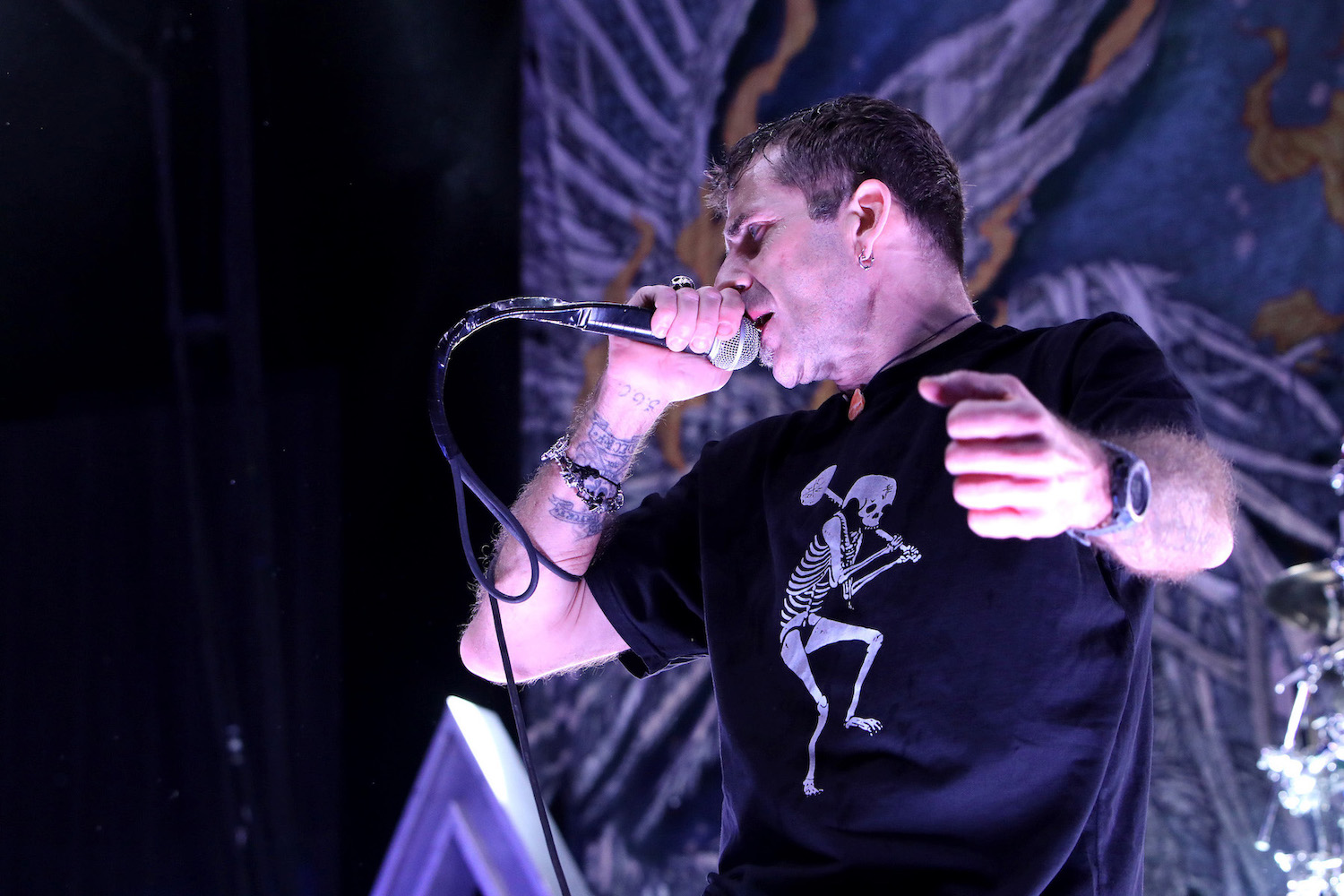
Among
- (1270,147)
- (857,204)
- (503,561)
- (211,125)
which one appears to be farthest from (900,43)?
(503,561)

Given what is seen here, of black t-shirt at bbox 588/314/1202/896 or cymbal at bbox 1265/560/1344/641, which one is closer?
black t-shirt at bbox 588/314/1202/896

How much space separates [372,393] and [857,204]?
1202 mm

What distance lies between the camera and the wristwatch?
0.76 m

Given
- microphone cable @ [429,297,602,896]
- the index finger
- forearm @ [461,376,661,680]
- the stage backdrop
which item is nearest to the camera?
the index finger

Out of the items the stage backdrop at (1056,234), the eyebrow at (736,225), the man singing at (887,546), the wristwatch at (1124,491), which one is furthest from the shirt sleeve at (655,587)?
the stage backdrop at (1056,234)

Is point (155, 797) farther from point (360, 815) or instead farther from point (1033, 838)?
point (1033, 838)

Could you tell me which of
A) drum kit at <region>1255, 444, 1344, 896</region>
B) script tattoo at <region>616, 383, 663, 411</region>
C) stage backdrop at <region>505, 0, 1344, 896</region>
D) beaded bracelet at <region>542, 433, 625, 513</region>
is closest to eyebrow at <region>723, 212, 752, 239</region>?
script tattoo at <region>616, 383, 663, 411</region>

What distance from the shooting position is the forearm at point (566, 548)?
4.40ft

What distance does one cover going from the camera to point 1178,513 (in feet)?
2.72

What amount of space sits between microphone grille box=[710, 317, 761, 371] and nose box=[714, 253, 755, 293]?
6 cm

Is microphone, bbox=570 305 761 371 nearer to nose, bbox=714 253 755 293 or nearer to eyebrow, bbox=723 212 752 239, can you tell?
nose, bbox=714 253 755 293

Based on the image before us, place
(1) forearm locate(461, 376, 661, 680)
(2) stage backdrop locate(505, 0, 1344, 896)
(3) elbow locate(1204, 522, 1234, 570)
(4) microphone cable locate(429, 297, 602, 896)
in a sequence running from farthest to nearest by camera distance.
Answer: (2) stage backdrop locate(505, 0, 1344, 896) < (1) forearm locate(461, 376, 661, 680) < (4) microphone cable locate(429, 297, 602, 896) < (3) elbow locate(1204, 522, 1234, 570)

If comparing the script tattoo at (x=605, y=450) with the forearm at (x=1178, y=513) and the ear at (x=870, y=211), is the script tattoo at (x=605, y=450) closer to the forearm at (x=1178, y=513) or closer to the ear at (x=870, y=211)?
the ear at (x=870, y=211)

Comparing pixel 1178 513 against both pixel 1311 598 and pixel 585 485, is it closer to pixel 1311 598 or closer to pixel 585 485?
pixel 585 485
